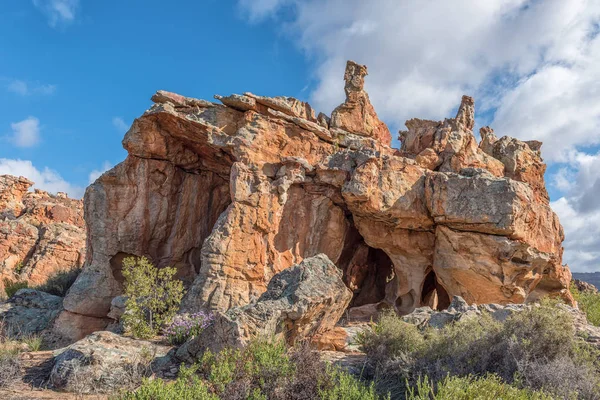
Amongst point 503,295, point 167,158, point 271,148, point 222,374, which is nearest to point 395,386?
point 222,374

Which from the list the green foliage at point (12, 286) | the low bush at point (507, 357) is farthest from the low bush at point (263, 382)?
the green foliage at point (12, 286)

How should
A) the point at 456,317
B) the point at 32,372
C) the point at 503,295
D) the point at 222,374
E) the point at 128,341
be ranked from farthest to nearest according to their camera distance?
the point at 503,295 < the point at 456,317 < the point at 128,341 < the point at 32,372 < the point at 222,374

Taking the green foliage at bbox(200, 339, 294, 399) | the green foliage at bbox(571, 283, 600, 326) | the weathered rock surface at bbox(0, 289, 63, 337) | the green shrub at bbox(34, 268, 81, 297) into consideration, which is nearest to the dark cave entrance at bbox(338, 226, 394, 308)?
the green foliage at bbox(571, 283, 600, 326)

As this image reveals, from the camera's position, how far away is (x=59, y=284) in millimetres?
20500

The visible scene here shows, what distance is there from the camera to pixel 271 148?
57.3 feet

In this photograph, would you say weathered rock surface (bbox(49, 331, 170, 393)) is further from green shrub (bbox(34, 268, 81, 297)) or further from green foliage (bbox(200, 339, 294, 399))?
green shrub (bbox(34, 268, 81, 297))

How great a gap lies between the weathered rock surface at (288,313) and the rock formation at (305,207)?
572cm

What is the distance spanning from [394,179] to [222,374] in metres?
12.4

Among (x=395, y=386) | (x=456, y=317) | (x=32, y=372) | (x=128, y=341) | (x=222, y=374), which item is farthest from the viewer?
(x=456, y=317)

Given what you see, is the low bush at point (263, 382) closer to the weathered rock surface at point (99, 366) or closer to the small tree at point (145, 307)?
the weathered rock surface at point (99, 366)

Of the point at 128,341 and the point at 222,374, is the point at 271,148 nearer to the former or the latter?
the point at 128,341

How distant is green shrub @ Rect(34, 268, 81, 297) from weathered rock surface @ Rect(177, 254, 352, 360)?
14741 mm

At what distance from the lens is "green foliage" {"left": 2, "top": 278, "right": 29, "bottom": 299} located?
66.5 ft

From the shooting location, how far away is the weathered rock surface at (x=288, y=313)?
7758 mm
